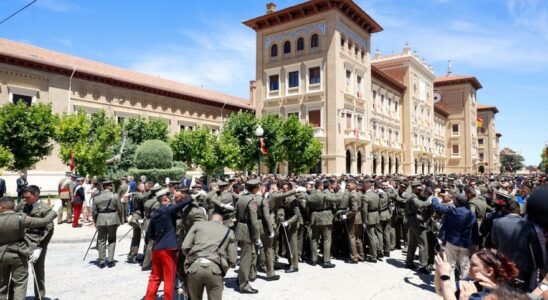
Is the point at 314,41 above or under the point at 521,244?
above

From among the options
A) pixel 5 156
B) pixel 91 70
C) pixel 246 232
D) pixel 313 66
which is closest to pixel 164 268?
pixel 246 232

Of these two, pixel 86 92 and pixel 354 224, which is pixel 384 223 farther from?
pixel 86 92

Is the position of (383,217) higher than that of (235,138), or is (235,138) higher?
(235,138)

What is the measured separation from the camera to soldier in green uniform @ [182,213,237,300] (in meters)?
4.69

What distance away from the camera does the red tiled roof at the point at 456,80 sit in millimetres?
62594

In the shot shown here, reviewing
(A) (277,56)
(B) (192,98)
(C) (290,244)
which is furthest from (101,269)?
(A) (277,56)

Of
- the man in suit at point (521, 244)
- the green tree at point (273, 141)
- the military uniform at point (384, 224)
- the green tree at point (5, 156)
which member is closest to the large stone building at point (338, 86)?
the green tree at point (273, 141)

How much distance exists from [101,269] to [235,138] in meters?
21.0

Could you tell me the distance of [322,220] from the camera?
8688 millimetres

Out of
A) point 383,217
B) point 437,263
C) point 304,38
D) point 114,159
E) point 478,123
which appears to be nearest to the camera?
point 437,263

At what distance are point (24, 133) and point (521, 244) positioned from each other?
23.4 metres

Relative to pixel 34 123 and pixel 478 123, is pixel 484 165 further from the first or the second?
pixel 34 123

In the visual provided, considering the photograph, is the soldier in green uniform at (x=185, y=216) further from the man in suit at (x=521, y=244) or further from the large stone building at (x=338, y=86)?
the large stone building at (x=338, y=86)

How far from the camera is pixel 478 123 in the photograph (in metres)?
69.6
